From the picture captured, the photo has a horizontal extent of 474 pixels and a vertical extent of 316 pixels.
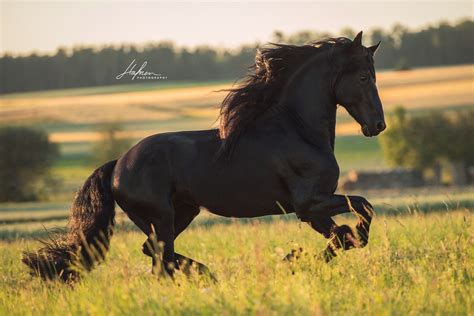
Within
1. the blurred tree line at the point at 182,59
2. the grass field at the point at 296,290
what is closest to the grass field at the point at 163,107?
the blurred tree line at the point at 182,59

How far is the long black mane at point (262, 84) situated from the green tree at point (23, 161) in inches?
1748

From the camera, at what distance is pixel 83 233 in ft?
29.6

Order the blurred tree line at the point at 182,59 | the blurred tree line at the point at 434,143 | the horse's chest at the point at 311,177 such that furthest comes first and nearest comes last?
the blurred tree line at the point at 182,59, the blurred tree line at the point at 434,143, the horse's chest at the point at 311,177

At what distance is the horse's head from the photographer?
8422 mm

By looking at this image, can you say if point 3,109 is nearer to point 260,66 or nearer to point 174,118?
point 174,118

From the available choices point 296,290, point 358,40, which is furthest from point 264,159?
point 296,290

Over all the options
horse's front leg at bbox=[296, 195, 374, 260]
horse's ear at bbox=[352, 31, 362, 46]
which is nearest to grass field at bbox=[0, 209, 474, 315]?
horse's front leg at bbox=[296, 195, 374, 260]

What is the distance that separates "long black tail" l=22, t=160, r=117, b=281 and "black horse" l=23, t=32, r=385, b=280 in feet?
0.05

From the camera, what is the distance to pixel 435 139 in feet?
232

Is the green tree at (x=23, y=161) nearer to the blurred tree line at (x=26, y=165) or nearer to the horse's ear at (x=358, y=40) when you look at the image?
the blurred tree line at (x=26, y=165)

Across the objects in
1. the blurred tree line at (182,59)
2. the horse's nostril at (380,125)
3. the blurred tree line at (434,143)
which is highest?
the horse's nostril at (380,125)

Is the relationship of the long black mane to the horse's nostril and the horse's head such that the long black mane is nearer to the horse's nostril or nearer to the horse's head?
the horse's head

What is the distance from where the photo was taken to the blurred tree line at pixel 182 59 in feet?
250

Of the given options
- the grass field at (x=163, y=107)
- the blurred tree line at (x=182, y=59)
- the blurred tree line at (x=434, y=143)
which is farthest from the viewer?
the grass field at (x=163, y=107)
